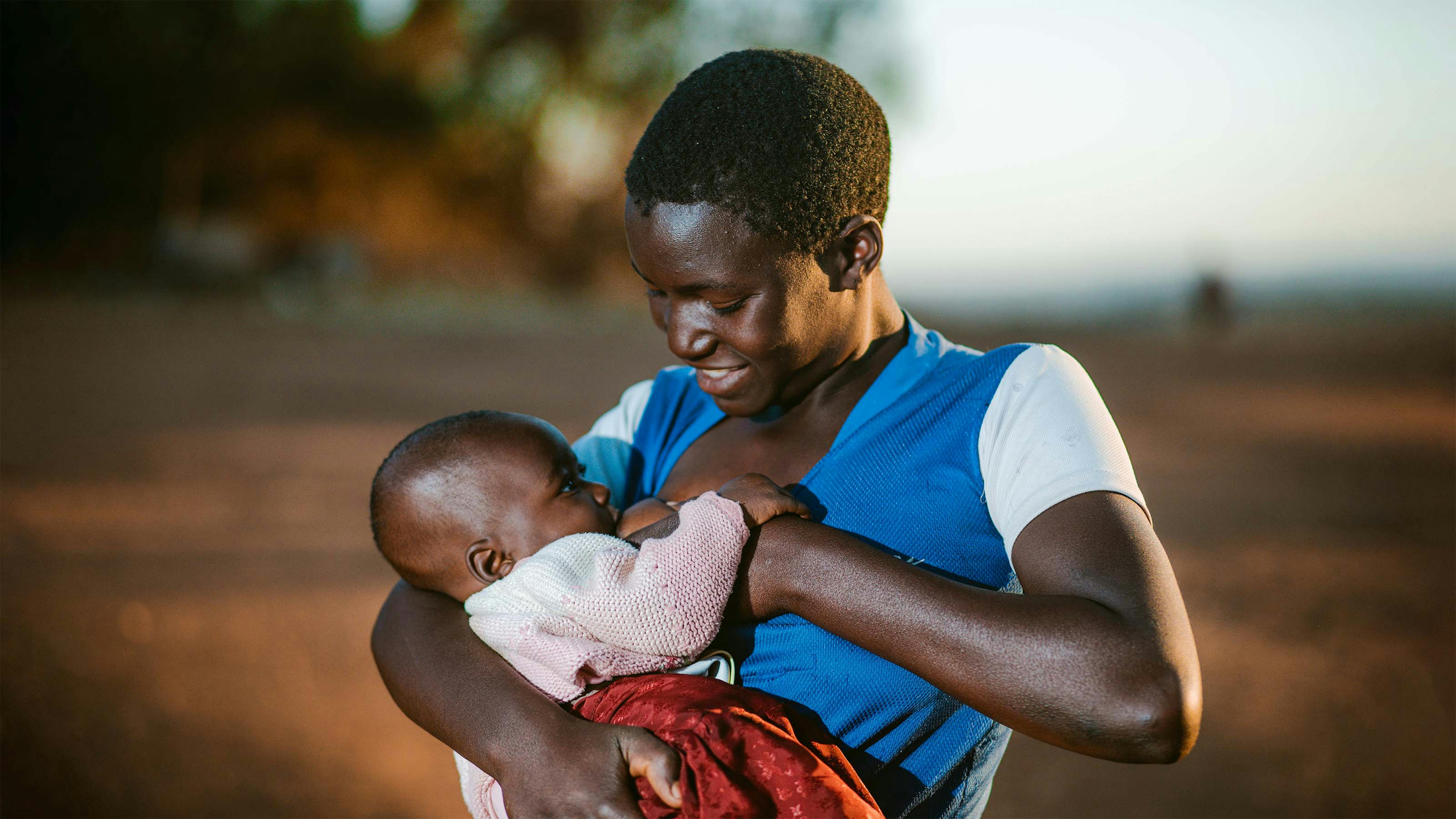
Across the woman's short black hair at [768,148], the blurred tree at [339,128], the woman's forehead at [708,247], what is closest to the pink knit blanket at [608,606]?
the woman's forehead at [708,247]

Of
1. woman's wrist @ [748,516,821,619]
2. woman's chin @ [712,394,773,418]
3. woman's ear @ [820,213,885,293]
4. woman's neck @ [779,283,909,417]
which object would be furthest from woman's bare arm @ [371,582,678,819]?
woman's ear @ [820,213,885,293]

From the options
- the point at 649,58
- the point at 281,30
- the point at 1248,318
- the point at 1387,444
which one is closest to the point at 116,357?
the point at 281,30

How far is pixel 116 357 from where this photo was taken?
515 inches

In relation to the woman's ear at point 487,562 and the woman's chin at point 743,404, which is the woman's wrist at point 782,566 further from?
the woman's ear at point 487,562

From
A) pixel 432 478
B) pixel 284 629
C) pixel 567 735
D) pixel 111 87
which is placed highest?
pixel 111 87

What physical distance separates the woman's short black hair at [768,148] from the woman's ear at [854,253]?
0.8 inches

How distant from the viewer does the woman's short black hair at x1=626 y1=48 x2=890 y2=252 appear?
151 cm

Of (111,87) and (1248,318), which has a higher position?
(111,87)

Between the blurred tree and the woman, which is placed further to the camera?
the blurred tree

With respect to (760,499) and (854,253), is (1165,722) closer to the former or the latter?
(760,499)

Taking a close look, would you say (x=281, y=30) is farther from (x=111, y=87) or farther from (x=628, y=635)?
(x=628, y=635)

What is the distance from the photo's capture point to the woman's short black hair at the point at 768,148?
4.96 ft

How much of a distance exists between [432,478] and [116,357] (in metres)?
13.7

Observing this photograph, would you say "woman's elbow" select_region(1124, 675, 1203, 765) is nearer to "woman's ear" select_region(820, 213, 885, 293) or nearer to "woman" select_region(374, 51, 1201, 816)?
"woman" select_region(374, 51, 1201, 816)
